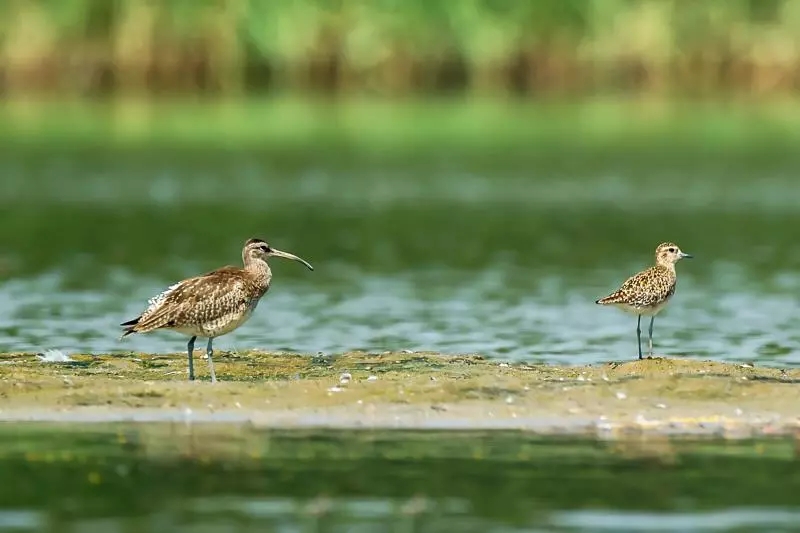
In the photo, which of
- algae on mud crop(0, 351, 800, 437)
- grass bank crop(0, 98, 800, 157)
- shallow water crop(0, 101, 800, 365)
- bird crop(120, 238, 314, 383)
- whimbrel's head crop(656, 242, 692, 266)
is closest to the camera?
algae on mud crop(0, 351, 800, 437)

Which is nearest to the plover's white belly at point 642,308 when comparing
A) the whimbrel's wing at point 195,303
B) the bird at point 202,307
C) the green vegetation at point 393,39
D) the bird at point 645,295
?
the bird at point 645,295

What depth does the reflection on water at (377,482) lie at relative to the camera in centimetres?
1166

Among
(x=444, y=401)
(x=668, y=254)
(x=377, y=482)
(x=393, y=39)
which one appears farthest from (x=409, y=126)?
(x=377, y=482)

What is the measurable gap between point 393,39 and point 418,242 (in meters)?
43.7

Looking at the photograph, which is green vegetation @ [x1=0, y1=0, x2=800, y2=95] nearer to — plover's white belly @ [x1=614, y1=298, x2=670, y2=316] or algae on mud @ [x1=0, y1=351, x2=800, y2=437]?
plover's white belly @ [x1=614, y1=298, x2=670, y2=316]

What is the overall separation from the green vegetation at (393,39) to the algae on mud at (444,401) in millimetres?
56867

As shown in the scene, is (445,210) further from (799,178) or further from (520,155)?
(520,155)

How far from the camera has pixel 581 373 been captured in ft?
58.7

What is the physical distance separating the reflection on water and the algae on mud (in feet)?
1.60

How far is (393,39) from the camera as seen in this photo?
7706cm

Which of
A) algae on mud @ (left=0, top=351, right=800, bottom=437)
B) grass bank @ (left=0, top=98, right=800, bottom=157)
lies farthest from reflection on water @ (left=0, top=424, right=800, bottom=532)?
grass bank @ (left=0, top=98, right=800, bottom=157)

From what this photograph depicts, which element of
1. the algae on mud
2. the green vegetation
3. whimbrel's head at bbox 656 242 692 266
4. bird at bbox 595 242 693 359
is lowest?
the algae on mud

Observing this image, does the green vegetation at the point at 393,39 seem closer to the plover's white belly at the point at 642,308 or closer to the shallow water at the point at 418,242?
the shallow water at the point at 418,242

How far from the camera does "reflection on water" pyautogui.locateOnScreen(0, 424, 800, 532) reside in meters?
11.7
